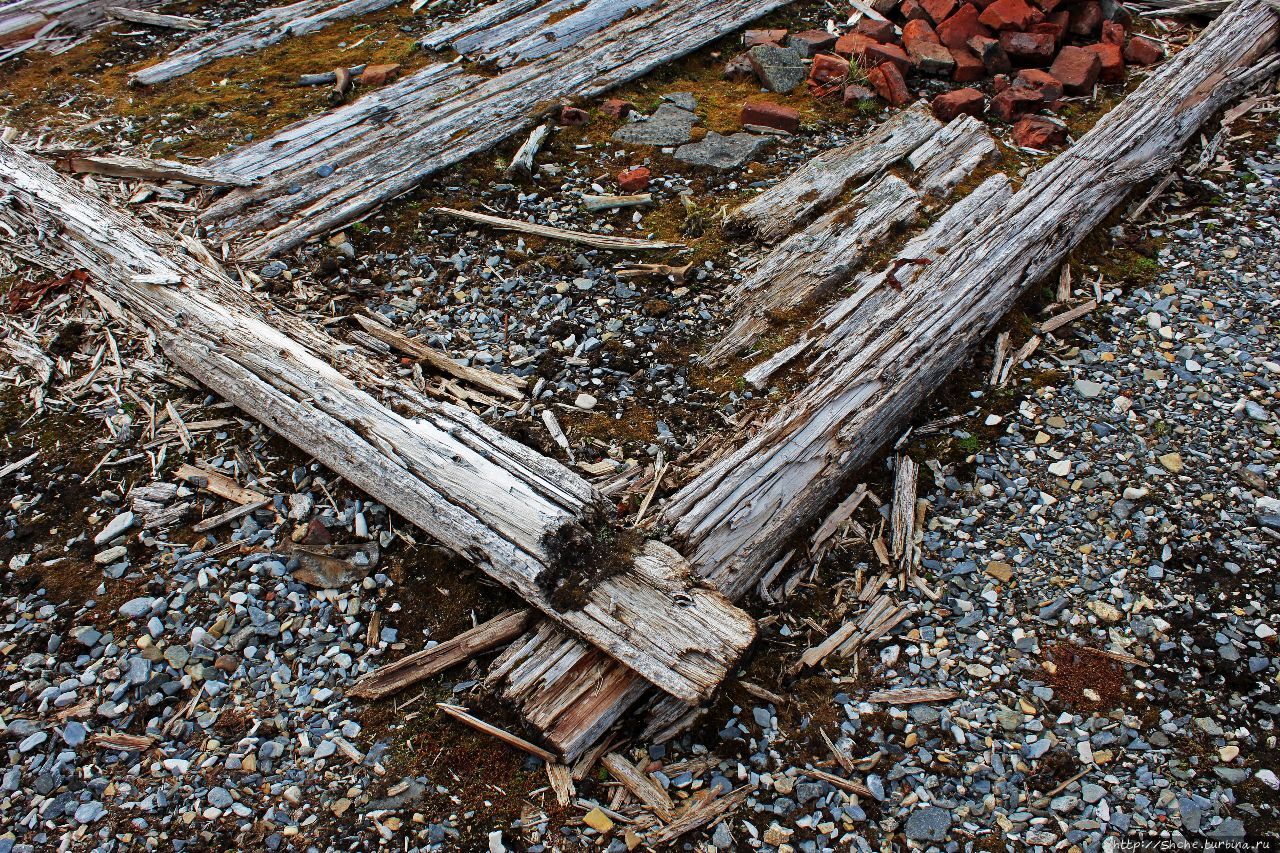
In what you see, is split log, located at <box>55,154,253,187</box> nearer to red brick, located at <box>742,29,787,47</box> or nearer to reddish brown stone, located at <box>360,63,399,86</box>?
reddish brown stone, located at <box>360,63,399,86</box>

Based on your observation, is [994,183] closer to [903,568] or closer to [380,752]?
[903,568]

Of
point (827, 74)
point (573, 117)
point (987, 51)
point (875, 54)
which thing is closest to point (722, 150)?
point (573, 117)

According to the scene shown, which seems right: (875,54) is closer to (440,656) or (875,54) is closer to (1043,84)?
(1043,84)

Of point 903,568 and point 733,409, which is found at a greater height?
point 733,409

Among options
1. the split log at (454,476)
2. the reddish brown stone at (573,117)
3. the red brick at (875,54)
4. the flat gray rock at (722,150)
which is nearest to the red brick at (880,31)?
the red brick at (875,54)

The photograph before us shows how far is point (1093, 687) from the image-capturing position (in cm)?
381

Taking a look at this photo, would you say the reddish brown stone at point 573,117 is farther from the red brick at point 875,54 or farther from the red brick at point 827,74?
the red brick at point 875,54

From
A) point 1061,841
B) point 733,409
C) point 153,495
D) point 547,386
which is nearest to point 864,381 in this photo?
point 733,409

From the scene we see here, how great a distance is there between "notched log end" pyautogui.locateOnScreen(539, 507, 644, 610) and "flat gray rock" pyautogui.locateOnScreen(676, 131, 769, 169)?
3.82 metres

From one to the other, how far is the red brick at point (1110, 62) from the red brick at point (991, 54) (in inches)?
27.7

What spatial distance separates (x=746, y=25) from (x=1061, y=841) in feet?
25.0

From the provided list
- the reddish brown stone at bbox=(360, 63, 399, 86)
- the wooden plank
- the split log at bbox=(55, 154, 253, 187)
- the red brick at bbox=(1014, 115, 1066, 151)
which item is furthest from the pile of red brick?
the wooden plank

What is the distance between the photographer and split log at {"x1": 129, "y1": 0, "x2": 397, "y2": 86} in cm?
786

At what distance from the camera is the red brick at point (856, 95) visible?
→ 733 cm
